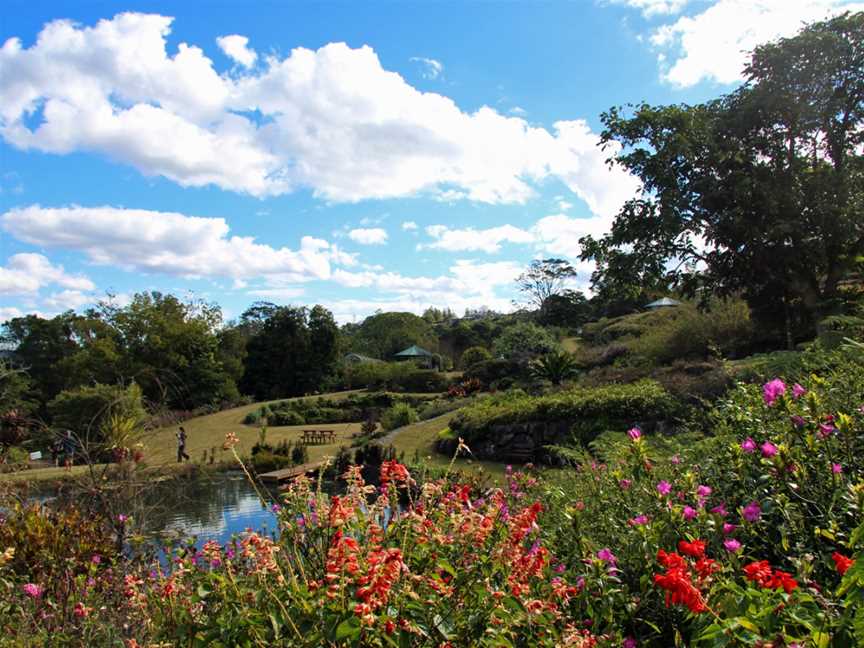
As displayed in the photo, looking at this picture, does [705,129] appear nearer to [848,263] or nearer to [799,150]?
[799,150]

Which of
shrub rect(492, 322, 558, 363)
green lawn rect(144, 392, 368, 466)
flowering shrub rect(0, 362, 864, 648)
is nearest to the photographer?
flowering shrub rect(0, 362, 864, 648)

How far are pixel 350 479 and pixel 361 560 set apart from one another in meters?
0.50

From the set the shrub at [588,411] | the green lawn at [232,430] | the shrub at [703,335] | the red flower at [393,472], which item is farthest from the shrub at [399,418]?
the red flower at [393,472]

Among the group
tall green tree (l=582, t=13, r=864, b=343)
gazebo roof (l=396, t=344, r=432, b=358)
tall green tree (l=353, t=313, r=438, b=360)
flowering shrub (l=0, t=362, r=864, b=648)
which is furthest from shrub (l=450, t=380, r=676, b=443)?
tall green tree (l=353, t=313, r=438, b=360)

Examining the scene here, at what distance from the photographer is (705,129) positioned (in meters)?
13.3

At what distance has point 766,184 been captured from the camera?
12.7 metres

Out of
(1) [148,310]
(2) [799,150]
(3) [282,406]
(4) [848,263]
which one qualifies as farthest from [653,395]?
(1) [148,310]

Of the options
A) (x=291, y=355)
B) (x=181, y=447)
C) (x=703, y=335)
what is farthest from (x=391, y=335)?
(x=181, y=447)

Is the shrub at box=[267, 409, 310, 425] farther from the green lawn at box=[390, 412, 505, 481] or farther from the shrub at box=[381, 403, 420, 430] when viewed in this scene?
the green lawn at box=[390, 412, 505, 481]

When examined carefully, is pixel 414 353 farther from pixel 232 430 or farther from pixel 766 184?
pixel 766 184

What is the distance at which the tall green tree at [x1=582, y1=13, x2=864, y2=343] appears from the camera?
40.8 feet

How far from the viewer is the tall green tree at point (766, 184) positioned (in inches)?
490

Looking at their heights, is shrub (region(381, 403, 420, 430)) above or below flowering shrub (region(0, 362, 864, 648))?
below

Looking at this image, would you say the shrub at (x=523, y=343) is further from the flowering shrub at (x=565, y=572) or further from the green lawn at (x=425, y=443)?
the flowering shrub at (x=565, y=572)
